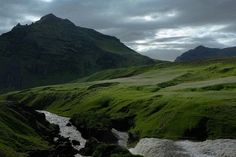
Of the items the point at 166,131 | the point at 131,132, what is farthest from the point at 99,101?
the point at 166,131

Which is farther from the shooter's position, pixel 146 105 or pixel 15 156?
pixel 146 105

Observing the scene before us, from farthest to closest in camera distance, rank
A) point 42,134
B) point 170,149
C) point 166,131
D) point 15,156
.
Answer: point 42,134 < point 166,131 < point 170,149 < point 15,156

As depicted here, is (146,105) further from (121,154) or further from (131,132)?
(121,154)

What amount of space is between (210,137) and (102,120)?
164ft

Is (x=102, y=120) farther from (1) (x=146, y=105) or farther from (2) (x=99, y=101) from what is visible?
(2) (x=99, y=101)

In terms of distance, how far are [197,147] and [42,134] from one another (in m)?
45.3

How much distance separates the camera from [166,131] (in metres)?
115

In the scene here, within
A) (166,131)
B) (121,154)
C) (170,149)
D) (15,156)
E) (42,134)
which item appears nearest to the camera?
(15,156)

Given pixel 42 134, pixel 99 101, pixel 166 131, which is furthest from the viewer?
pixel 99 101

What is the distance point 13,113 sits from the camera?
13012 centimetres

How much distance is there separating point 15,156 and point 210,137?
44.6 meters

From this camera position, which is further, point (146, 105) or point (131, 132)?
point (146, 105)

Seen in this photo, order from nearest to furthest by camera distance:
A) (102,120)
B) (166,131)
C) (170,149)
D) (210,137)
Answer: (170,149), (210,137), (166,131), (102,120)

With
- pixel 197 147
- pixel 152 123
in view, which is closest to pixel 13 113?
pixel 152 123
